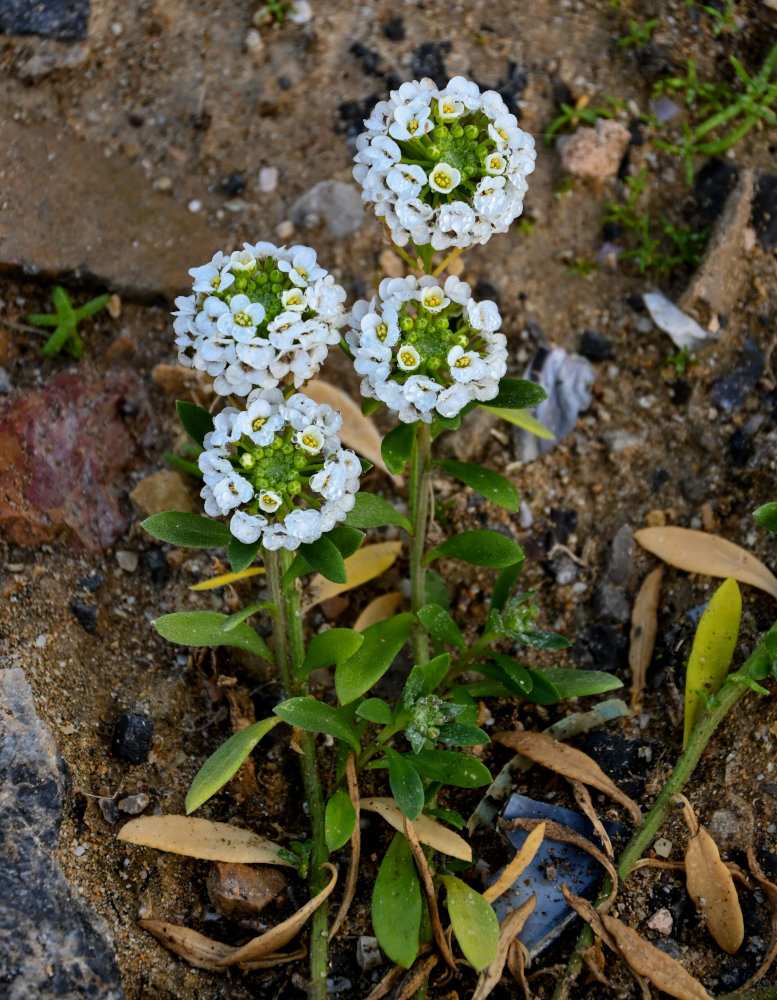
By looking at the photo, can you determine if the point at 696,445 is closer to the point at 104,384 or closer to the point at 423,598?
the point at 423,598

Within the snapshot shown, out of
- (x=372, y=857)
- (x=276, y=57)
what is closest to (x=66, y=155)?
(x=276, y=57)

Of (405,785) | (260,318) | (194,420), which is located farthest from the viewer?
(194,420)

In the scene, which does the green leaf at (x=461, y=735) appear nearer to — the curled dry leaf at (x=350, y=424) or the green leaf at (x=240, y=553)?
the green leaf at (x=240, y=553)

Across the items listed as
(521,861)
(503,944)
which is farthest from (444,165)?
(503,944)

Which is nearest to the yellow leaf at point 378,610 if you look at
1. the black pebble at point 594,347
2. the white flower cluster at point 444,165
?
the black pebble at point 594,347

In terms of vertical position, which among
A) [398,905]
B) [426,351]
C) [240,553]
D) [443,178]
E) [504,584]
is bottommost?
[398,905]

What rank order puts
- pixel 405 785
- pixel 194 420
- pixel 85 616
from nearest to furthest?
pixel 405 785 → pixel 194 420 → pixel 85 616

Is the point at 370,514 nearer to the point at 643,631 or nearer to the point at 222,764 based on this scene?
the point at 222,764

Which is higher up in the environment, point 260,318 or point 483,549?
point 260,318
